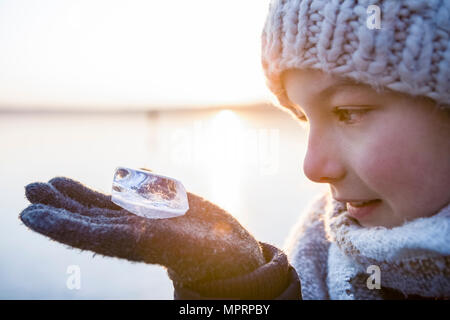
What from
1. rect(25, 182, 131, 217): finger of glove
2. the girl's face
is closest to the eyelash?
the girl's face

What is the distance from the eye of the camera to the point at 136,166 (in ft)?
12.8

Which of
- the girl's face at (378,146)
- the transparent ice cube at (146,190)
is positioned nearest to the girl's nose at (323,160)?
the girl's face at (378,146)

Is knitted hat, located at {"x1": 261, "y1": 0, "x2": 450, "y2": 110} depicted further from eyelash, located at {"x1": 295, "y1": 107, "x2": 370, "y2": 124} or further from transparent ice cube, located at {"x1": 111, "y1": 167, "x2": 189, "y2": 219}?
transparent ice cube, located at {"x1": 111, "y1": 167, "x2": 189, "y2": 219}

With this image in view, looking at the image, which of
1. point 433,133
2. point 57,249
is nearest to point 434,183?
point 433,133

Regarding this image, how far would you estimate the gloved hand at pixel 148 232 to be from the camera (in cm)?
63

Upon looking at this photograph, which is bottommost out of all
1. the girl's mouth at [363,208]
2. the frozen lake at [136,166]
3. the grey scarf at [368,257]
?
the frozen lake at [136,166]

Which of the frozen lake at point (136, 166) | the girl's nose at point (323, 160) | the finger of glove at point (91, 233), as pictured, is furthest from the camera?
the frozen lake at point (136, 166)

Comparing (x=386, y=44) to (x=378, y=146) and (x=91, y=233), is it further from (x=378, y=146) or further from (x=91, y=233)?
(x=91, y=233)

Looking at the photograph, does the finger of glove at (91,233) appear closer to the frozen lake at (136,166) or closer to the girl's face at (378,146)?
the frozen lake at (136,166)

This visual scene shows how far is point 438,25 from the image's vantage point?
0.64m

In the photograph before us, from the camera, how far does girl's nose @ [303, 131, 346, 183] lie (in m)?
0.74

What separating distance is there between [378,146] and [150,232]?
397 millimetres

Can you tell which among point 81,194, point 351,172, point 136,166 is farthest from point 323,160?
point 136,166
